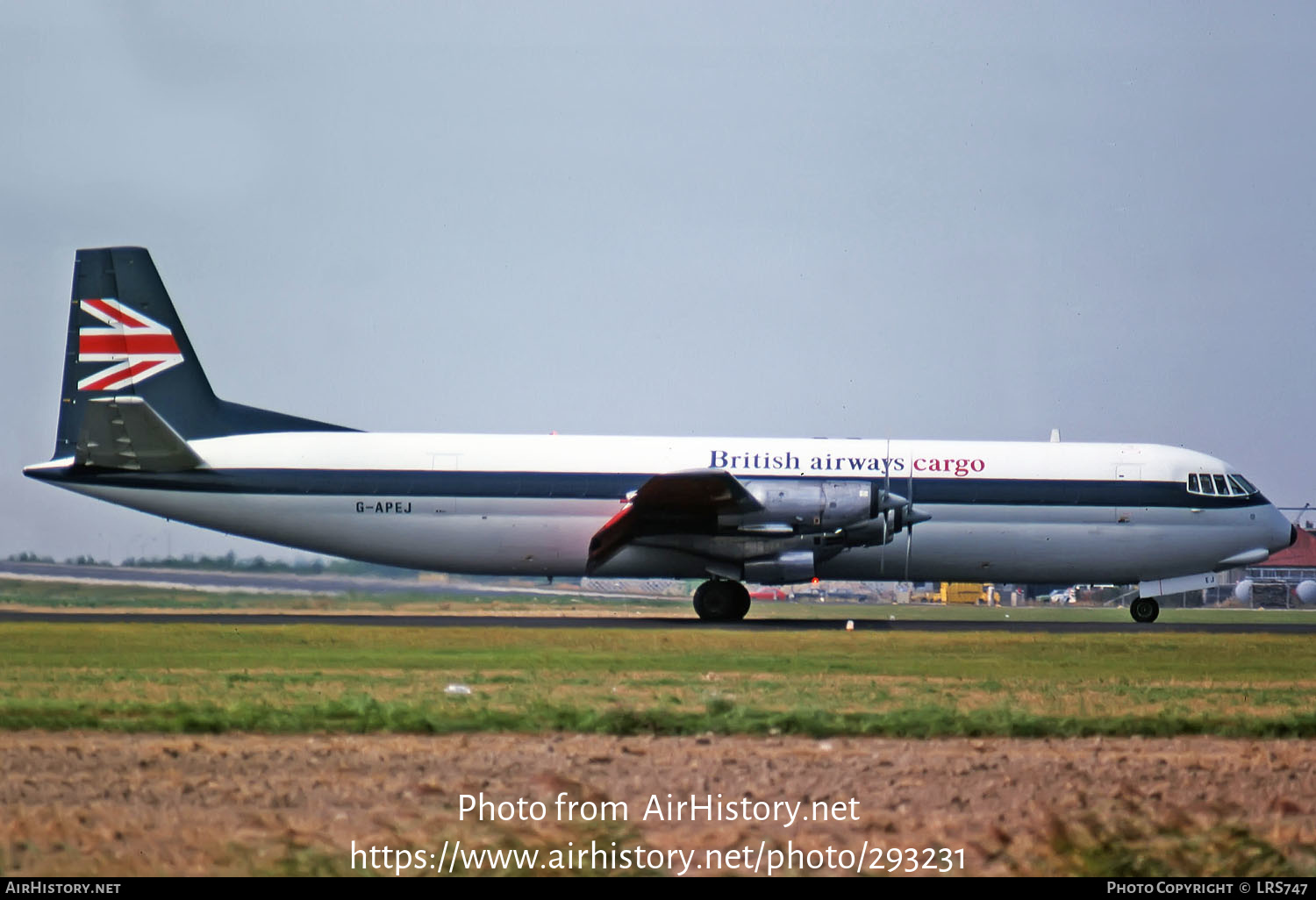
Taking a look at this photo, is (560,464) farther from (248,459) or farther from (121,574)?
(121,574)

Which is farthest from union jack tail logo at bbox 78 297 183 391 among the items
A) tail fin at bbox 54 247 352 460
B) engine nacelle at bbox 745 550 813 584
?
engine nacelle at bbox 745 550 813 584

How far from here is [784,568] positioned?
1123 inches

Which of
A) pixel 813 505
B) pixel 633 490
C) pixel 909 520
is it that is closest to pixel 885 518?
pixel 909 520

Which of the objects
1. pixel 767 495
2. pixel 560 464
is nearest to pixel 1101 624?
pixel 767 495

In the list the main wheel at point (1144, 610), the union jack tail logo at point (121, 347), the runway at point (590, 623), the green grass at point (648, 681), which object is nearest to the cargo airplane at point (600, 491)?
the union jack tail logo at point (121, 347)

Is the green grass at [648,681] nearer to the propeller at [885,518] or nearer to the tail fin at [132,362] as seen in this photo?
the propeller at [885,518]

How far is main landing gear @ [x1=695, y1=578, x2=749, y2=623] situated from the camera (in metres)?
29.6

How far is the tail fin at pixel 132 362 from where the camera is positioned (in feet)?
95.8

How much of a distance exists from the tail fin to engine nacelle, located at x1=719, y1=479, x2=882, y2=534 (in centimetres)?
888

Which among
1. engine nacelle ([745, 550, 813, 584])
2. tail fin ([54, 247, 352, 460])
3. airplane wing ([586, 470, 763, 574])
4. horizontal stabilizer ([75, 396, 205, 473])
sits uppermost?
tail fin ([54, 247, 352, 460])

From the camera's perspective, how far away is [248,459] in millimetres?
28375

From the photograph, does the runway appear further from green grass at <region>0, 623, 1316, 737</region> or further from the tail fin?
the tail fin

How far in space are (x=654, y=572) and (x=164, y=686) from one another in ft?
51.2

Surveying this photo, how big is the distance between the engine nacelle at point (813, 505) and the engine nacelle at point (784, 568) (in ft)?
1.96
